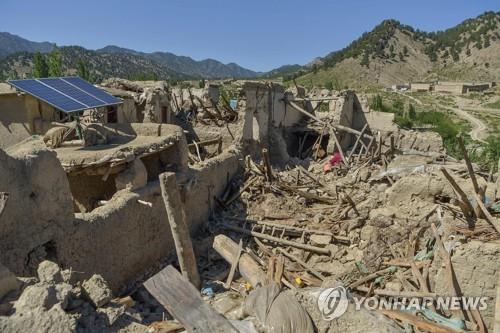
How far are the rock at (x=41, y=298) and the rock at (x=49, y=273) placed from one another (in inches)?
21.5

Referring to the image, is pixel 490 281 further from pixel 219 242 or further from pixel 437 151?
pixel 437 151

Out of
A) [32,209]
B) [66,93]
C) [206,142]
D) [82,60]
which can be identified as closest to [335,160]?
[206,142]

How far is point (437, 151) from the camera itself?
17438mm

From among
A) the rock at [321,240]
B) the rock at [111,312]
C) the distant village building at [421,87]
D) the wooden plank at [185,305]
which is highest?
the distant village building at [421,87]

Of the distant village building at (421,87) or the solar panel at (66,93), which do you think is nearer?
the solar panel at (66,93)

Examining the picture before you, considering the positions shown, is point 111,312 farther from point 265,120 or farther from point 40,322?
point 265,120

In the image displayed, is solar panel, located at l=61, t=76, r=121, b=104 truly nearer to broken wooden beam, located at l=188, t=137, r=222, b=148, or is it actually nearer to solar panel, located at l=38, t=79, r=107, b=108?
solar panel, located at l=38, t=79, r=107, b=108

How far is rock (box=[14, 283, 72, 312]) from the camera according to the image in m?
4.04

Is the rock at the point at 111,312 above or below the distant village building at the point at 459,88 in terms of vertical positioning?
below

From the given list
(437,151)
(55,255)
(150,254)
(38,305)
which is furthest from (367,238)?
(437,151)

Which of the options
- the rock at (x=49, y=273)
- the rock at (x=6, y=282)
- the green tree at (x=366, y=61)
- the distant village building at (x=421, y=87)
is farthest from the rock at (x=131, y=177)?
the green tree at (x=366, y=61)

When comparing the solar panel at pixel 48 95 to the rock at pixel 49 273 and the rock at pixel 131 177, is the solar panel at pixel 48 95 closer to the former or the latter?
the rock at pixel 131 177

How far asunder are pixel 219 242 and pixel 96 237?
2.25 metres

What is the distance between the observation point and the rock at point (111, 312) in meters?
4.83
